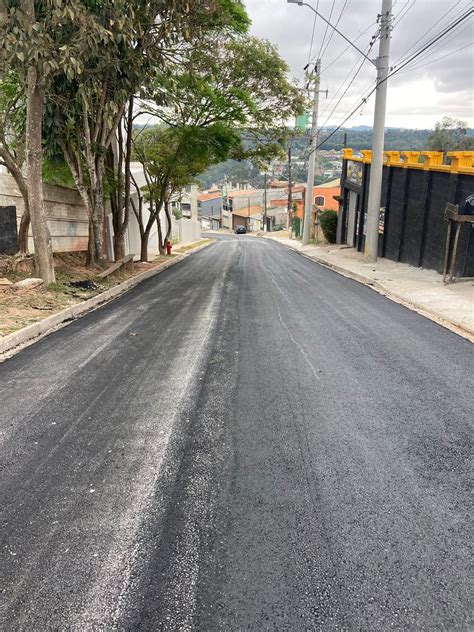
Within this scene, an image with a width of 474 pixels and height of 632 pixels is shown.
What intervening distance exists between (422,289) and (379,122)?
30.2ft

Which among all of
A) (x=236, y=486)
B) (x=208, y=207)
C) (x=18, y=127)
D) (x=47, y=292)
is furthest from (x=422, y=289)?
(x=208, y=207)

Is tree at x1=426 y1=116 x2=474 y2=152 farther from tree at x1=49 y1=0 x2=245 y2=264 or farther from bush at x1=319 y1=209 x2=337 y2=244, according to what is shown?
tree at x1=49 y1=0 x2=245 y2=264

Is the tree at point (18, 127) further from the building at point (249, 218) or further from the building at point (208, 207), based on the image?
the building at point (208, 207)

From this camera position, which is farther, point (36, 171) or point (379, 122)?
point (379, 122)

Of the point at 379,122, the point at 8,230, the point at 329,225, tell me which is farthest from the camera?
the point at 329,225

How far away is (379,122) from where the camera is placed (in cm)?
1930

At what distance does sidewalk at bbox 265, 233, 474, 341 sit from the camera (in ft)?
32.3

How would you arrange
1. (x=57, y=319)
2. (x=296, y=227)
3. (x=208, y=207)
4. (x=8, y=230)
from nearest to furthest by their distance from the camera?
(x=57, y=319) < (x=8, y=230) < (x=296, y=227) < (x=208, y=207)

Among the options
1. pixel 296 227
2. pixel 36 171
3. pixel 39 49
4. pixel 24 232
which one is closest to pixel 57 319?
pixel 36 171

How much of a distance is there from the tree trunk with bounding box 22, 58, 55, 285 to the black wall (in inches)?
101

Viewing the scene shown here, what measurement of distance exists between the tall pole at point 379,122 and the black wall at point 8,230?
1366 cm

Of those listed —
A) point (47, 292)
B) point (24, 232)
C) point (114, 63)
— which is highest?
point (114, 63)

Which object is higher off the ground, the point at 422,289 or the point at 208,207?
the point at 208,207

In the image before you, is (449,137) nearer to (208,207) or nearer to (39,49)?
(39,49)
